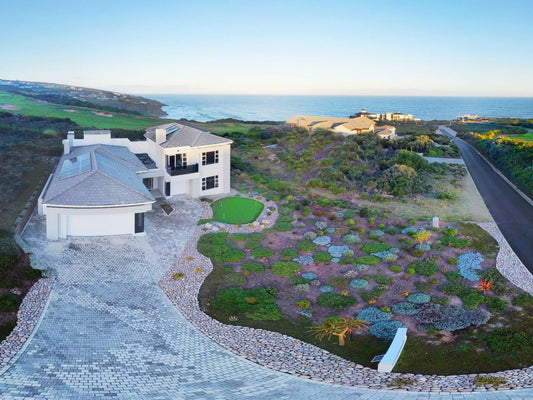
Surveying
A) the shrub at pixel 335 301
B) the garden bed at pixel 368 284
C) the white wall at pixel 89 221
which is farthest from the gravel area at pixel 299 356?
the white wall at pixel 89 221

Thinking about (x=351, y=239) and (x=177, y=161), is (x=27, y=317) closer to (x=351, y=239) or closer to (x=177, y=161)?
(x=351, y=239)

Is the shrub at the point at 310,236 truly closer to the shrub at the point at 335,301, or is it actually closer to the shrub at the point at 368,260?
the shrub at the point at 368,260

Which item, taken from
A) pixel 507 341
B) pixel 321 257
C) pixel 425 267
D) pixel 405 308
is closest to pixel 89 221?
pixel 321 257

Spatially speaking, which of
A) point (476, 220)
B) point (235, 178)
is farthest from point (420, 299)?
point (235, 178)

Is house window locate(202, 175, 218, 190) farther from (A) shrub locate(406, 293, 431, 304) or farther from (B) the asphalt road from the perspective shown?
(B) the asphalt road

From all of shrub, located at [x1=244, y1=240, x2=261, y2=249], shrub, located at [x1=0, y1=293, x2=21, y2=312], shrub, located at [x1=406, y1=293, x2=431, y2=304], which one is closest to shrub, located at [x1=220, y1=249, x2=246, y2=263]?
shrub, located at [x1=244, y1=240, x2=261, y2=249]
